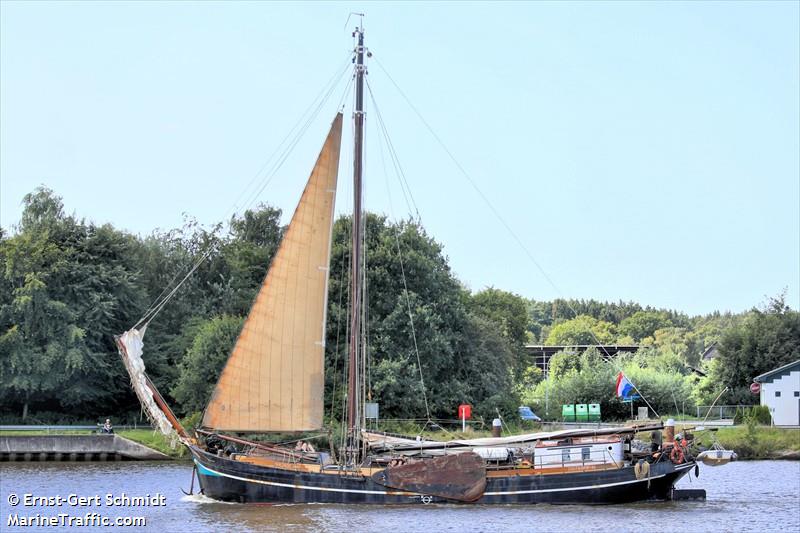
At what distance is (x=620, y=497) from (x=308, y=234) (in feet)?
50.8

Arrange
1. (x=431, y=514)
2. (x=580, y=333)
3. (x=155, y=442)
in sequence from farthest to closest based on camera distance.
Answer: (x=580, y=333) < (x=155, y=442) < (x=431, y=514)

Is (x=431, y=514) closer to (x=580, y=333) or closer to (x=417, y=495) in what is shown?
(x=417, y=495)

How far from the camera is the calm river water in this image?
121 feet

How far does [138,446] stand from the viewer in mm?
66875

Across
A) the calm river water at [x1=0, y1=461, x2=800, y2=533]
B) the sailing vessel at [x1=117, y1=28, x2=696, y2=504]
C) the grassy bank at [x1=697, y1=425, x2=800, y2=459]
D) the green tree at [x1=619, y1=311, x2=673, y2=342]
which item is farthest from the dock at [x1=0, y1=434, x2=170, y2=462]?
the green tree at [x1=619, y1=311, x2=673, y2=342]

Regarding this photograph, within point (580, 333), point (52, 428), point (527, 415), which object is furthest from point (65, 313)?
point (580, 333)

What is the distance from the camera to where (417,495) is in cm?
4219

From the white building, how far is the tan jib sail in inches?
1659

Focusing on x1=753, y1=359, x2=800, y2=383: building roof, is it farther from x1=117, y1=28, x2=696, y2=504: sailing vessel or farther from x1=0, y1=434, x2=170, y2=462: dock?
x1=0, y1=434, x2=170, y2=462: dock

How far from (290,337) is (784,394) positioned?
4391cm

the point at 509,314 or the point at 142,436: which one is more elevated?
the point at 509,314

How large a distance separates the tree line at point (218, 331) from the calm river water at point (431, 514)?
67.9 feet

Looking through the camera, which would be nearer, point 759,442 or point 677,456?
point 677,456

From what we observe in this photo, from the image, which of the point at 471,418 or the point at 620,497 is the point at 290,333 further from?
the point at 471,418
